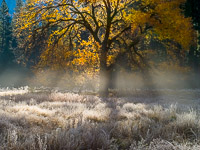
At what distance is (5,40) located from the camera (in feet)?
191

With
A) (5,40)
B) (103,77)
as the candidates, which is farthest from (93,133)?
(5,40)

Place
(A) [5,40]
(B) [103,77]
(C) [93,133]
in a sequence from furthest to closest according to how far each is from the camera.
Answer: (A) [5,40] → (B) [103,77] → (C) [93,133]

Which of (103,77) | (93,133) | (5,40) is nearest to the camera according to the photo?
(93,133)

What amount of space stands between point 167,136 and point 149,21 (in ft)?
42.9

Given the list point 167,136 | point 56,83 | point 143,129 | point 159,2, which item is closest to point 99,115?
point 143,129

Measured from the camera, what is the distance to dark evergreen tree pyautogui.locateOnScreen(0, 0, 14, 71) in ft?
183

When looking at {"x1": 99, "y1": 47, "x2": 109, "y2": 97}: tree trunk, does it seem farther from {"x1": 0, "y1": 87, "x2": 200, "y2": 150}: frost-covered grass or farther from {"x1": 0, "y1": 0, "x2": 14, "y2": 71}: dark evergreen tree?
{"x1": 0, "y1": 0, "x2": 14, "y2": 71}: dark evergreen tree

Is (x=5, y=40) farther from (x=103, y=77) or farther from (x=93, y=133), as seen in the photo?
(x=93, y=133)

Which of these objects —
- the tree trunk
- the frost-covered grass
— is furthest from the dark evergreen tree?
the frost-covered grass

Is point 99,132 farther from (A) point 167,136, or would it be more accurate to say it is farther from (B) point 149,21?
(B) point 149,21

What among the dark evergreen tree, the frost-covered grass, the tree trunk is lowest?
the frost-covered grass

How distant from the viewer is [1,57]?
55.9 m

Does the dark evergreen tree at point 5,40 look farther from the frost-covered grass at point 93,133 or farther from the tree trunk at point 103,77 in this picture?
the frost-covered grass at point 93,133

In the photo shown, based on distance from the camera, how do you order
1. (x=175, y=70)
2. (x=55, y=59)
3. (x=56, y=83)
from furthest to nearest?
(x=56, y=83), (x=175, y=70), (x=55, y=59)
